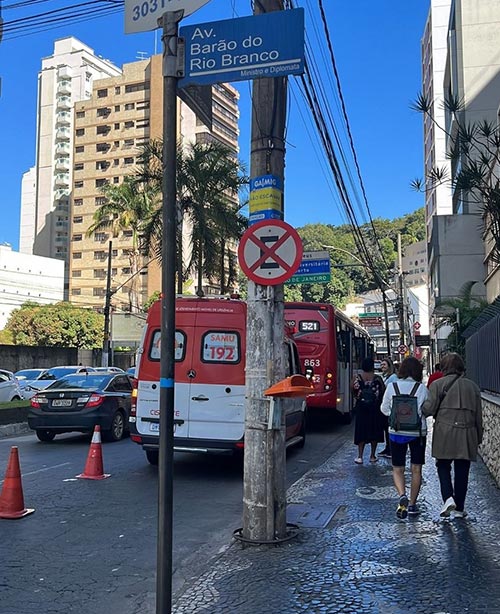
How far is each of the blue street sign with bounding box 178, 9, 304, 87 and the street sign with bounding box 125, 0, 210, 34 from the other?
0.35m

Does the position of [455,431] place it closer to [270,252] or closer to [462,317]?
[270,252]

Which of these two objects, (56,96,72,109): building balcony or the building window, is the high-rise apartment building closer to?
the building window

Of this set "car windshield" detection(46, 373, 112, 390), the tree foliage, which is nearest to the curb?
"car windshield" detection(46, 373, 112, 390)

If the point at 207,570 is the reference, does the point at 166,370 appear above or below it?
above

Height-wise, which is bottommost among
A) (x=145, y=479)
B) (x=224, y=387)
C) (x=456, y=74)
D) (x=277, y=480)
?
(x=145, y=479)

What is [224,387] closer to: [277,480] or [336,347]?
[277,480]

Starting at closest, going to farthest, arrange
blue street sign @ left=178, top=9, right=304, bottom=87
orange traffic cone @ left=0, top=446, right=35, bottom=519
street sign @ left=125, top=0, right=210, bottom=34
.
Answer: street sign @ left=125, top=0, right=210, bottom=34
blue street sign @ left=178, top=9, right=304, bottom=87
orange traffic cone @ left=0, top=446, right=35, bottom=519

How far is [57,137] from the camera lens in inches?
3883

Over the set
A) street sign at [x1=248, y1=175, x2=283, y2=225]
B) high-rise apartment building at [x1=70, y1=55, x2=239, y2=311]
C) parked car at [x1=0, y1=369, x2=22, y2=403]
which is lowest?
parked car at [x1=0, y1=369, x2=22, y2=403]

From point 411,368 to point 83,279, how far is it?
8023cm

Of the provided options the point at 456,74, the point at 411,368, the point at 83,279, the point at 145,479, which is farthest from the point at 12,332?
the point at 411,368

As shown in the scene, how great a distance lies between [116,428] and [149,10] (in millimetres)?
10956

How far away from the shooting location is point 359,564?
5.30 metres

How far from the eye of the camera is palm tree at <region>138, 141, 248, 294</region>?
24.8 meters
